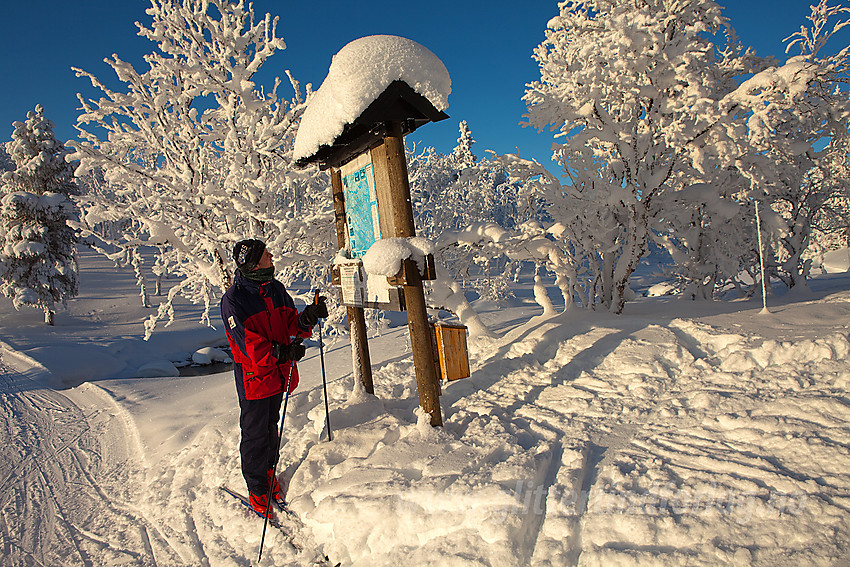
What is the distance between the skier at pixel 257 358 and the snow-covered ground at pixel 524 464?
33 centimetres

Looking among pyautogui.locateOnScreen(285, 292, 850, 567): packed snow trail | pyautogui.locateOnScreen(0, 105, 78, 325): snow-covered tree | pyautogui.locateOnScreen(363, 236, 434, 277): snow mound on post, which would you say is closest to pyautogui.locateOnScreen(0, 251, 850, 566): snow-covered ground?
pyautogui.locateOnScreen(285, 292, 850, 567): packed snow trail

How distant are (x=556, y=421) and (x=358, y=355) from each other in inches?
89.8

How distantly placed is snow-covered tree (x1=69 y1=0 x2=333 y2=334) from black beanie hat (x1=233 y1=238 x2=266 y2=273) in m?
1.68

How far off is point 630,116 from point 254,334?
7066 millimetres

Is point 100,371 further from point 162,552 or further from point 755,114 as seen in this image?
point 755,114

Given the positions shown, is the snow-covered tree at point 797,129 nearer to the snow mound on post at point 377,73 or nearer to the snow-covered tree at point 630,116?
the snow-covered tree at point 630,116

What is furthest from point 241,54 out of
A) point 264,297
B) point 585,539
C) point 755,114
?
point 755,114

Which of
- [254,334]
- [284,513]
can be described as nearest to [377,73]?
[254,334]

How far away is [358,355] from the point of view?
4734 millimetres

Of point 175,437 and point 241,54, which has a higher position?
point 241,54

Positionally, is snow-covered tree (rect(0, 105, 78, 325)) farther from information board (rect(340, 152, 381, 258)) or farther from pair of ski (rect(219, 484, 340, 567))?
pair of ski (rect(219, 484, 340, 567))

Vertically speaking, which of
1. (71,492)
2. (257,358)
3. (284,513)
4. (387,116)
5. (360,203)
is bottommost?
(71,492)

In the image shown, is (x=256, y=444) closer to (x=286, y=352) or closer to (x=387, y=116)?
(x=286, y=352)

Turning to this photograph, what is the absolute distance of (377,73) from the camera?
324 cm
